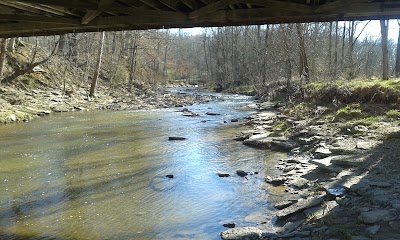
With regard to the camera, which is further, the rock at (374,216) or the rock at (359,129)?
the rock at (359,129)

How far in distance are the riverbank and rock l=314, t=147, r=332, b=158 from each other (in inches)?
1.0

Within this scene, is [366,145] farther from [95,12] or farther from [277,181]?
[95,12]

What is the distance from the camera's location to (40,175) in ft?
30.1

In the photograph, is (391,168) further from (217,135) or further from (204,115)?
A: (204,115)

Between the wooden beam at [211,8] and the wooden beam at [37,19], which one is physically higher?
the wooden beam at [37,19]

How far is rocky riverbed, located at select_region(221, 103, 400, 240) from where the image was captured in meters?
5.11

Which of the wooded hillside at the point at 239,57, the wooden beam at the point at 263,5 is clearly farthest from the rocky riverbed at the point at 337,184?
the wooded hillside at the point at 239,57

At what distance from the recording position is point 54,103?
23.9m

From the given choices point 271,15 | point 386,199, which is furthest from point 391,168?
point 271,15

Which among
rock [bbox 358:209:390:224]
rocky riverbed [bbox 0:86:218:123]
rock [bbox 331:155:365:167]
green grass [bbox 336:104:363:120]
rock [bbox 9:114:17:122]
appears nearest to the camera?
rock [bbox 358:209:390:224]

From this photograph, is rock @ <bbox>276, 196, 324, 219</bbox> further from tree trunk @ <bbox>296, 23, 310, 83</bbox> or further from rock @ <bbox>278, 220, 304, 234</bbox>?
tree trunk @ <bbox>296, 23, 310, 83</bbox>

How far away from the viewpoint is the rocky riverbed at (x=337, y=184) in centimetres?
511

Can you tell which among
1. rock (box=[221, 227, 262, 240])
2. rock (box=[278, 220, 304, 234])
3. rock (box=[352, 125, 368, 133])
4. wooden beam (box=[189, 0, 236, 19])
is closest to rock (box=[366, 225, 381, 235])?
rock (box=[278, 220, 304, 234])

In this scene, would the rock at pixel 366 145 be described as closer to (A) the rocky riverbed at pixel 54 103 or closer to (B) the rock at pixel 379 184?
(B) the rock at pixel 379 184
